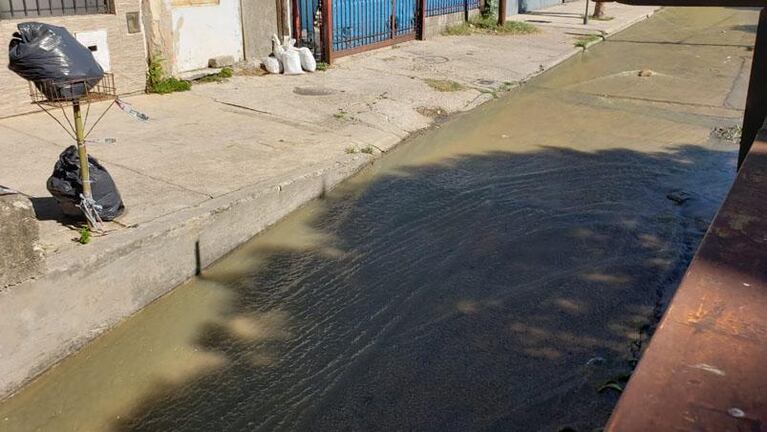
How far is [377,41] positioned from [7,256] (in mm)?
10362

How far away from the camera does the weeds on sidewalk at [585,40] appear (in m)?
15.8

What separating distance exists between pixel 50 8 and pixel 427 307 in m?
6.03

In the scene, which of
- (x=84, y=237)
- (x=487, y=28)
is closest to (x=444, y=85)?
(x=487, y=28)

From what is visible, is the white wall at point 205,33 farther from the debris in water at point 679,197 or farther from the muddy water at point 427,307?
the debris in water at point 679,197

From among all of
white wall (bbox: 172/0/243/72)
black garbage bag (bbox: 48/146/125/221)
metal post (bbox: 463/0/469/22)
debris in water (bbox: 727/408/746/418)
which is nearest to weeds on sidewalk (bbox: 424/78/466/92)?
white wall (bbox: 172/0/243/72)

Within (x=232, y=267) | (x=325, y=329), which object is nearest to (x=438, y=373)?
(x=325, y=329)

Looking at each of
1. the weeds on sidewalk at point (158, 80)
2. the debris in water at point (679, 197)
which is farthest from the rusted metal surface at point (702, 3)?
the weeds on sidewalk at point (158, 80)

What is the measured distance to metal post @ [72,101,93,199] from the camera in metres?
4.50

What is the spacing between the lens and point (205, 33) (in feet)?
32.8

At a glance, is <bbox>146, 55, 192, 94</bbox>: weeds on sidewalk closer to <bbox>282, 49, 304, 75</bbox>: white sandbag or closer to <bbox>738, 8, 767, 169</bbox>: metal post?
<bbox>282, 49, 304, 75</bbox>: white sandbag

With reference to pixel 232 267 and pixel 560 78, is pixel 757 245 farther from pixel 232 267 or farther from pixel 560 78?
pixel 560 78

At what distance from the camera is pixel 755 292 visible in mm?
1650

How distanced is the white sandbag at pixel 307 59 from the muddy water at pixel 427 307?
3202 mm

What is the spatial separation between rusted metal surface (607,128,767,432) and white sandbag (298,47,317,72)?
31.5 feet
